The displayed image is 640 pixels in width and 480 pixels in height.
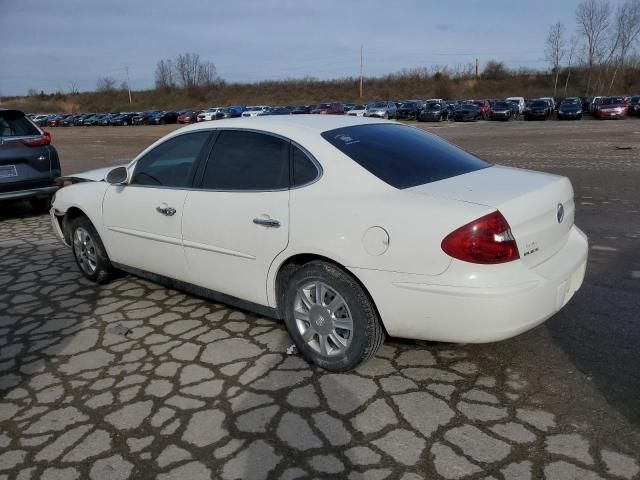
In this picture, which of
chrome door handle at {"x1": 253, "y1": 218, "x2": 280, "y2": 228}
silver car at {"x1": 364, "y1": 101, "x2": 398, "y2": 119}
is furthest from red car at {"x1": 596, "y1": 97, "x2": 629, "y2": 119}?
chrome door handle at {"x1": 253, "y1": 218, "x2": 280, "y2": 228}

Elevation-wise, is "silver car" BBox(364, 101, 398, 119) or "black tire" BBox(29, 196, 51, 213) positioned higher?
"silver car" BBox(364, 101, 398, 119)

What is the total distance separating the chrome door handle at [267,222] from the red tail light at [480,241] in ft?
3.54

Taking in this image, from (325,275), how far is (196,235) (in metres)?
1.18

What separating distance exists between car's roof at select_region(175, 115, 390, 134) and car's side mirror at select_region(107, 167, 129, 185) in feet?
2.34

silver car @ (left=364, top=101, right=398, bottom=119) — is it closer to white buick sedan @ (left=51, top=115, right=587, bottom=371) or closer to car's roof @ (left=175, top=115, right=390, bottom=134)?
car's roof @ (left=175, top=115, right=390, bottom=134)

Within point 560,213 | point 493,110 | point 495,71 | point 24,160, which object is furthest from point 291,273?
point 495,71

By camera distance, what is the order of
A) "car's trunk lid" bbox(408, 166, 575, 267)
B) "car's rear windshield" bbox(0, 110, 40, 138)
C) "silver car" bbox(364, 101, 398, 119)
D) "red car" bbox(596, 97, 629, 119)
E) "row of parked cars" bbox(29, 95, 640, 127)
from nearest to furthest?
"car's trunk lid" bbox(408, 166, 575, 267) → "car's rear windshield" bbox(0, 110, 40, 138) → "red car" bbox(596, 97, 629, 119) → "row of parked cars" bbox(29, 95, 640, 127) → "silver car" bbox(364, 101, 398, 119)

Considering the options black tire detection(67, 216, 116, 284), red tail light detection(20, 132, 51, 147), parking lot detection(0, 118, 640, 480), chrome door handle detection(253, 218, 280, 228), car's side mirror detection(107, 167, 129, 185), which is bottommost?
parking lot detection(0, 118, 640, 480)

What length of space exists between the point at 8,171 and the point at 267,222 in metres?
6.16

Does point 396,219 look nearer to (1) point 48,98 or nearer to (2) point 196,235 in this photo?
(2) point 196,235

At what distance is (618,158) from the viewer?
46.3ft

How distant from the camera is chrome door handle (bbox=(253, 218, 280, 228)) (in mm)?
3287

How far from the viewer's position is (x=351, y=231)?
296 centimetres

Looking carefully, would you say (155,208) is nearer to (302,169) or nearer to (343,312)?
(302,169)
